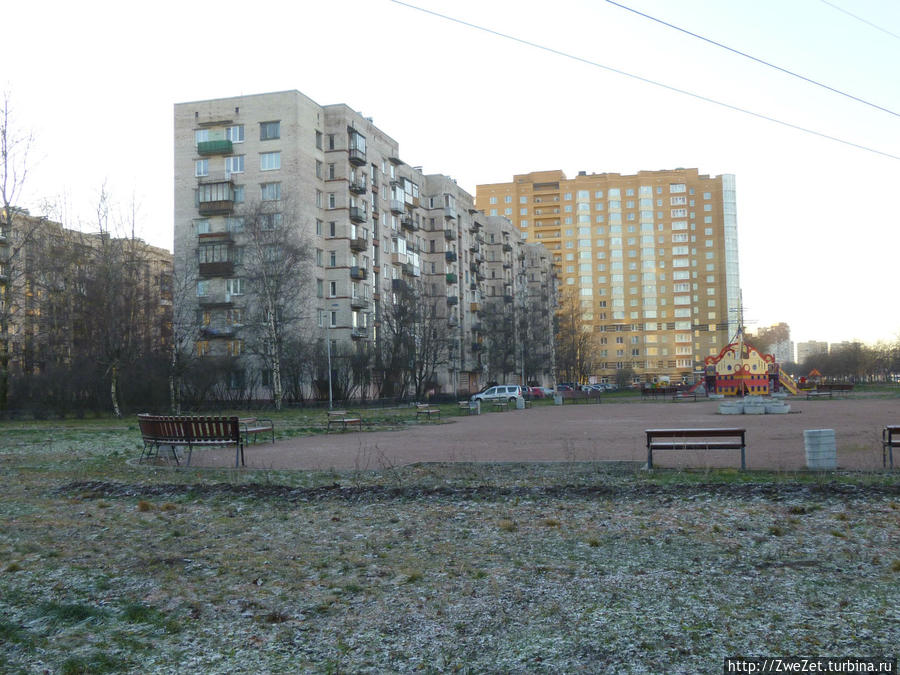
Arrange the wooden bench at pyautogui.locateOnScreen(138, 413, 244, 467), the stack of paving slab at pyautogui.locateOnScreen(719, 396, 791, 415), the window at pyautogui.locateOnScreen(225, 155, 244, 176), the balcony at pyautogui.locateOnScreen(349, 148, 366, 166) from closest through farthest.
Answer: the wooden bench at pyautogui.locateOnScreen(138, 413, 244, 467), the stack of paving slab at pyautogui.locateOnScreen(719, 396, 791, 415), the window at pyautogui.locateOnScreen(225, 155, 244, 176), the balcony at pyautogui.locateOnScreen(349, 148, 366, 166)

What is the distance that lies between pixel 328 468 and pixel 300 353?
39.0m

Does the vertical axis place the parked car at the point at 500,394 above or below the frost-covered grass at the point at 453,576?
below

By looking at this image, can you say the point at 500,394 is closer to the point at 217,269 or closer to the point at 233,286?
the point at 233,286

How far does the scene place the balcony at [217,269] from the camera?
5884cm

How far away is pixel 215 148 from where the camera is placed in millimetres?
60750

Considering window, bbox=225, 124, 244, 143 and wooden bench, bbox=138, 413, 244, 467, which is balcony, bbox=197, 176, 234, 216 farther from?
wooden bench, bbox=138, 413, 244, 467

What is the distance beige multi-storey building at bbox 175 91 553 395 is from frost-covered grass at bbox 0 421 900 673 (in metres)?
42.9

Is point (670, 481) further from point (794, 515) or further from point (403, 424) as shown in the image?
point (403, 424)

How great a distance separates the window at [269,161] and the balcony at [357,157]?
7.15 m

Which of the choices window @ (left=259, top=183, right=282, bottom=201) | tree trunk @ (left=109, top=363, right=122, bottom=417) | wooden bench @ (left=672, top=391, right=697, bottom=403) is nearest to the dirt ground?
tree trunk @ (left=109, top=363, right=122, bottom=417)

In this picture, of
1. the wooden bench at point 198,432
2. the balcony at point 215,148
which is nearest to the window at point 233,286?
the balcony at point 215,148

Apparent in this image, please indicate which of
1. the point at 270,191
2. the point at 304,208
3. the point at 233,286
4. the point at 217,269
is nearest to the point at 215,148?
the point at 270,191

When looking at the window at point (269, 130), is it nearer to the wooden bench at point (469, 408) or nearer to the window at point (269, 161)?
the window at point (269, 161)

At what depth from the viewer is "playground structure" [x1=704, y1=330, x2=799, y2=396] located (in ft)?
180
